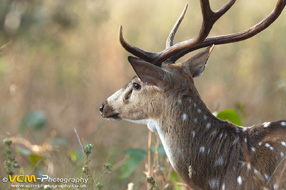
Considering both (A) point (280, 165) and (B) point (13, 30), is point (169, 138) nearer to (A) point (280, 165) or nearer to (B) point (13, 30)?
(A) point (280, 165)

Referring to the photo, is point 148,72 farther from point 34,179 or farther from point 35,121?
point 35,121

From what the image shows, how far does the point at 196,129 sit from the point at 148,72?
0.55 metres

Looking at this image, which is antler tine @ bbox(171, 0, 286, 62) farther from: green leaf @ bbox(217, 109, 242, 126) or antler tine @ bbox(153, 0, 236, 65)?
green leaf @ bbox(217, 109, 242, 126)

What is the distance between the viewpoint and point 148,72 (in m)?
3.94

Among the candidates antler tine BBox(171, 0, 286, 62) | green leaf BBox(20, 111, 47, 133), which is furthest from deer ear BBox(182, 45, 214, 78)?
green leaf BBox(20, 111, 47, 133)

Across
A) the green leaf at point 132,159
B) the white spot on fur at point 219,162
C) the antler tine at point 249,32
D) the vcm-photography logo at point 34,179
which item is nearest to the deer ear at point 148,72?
the antler tine at point 249,32

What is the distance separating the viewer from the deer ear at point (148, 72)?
3891 mm

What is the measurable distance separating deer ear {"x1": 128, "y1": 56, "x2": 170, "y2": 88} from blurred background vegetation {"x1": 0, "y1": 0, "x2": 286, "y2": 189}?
9.50 feet

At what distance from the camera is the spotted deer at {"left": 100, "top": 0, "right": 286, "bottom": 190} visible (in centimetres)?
382

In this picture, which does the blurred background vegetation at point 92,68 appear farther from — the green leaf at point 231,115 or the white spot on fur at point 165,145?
the white spot on fur at point 165,145

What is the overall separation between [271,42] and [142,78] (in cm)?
505

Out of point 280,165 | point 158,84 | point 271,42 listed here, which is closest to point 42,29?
point 271,42

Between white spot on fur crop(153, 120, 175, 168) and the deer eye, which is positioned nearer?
white spot on fur crop(153, 120, 175, 168)

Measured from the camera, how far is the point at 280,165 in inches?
146
